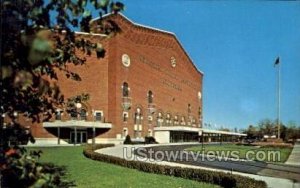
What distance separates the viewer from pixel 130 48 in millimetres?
67625

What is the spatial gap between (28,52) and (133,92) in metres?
66.5

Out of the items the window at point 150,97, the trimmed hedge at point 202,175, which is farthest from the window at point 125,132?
the trimmed hedge at point 202,175

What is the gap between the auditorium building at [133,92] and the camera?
60.5m

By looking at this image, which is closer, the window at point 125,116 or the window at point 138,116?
the window at point 125,116

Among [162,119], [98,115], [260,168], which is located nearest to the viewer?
[260,168]

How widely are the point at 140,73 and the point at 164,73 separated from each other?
8.40 m

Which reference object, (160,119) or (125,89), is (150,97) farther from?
(125,89)

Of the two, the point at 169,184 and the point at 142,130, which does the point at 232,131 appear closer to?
the point at 142,130

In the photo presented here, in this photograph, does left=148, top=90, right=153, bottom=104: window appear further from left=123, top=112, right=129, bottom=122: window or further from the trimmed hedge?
the trimmed hedge

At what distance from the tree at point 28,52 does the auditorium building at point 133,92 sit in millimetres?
48452

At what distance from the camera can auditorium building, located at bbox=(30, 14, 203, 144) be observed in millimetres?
60531

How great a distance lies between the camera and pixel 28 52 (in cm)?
286

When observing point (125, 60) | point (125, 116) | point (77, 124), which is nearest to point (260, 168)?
point (77, 124)

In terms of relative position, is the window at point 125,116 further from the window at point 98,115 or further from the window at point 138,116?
the window at point 98,115
